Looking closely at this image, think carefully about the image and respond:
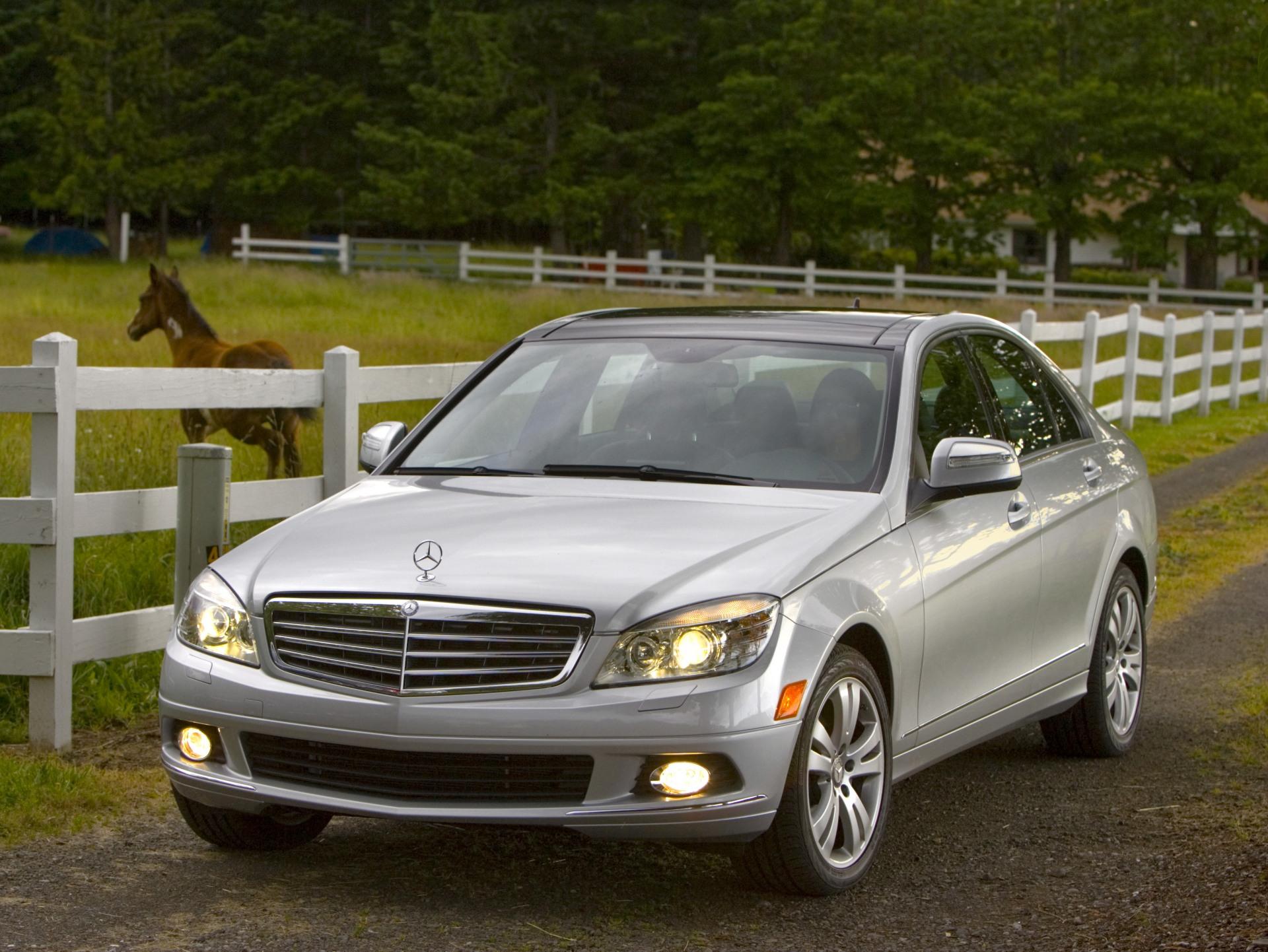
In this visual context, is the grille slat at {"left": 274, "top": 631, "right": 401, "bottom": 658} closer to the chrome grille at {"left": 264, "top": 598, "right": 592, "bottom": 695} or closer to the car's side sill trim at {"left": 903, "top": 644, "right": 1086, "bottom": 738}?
the chrome grille at {"left": 264, "top": 598, "right": 592, "bottom": 695}

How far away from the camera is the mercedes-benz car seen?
15.2 ft

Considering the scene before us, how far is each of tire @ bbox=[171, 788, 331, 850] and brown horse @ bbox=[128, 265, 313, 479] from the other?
229 inches

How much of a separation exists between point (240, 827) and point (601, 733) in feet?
4.60

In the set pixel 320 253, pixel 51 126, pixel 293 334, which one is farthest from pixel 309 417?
pixel 51 126

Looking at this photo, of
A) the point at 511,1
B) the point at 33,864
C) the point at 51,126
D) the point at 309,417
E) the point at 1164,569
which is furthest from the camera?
the point at 51,126

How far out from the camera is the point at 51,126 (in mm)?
63969

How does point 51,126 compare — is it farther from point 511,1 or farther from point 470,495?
point 470,495

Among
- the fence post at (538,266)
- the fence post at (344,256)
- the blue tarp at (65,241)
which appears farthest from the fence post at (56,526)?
the blue tarp at (65,241)

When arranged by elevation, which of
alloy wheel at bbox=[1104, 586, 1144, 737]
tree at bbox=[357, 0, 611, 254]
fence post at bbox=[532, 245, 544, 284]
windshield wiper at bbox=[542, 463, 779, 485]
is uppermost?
tree at bbox=[357, 0, 611, 254]

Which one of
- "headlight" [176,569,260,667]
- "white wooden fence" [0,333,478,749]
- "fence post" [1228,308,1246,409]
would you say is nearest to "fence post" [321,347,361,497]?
"white wooden fence" [0,333,478,749]

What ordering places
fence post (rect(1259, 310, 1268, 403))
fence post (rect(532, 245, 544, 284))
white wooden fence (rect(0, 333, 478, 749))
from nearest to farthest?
white wooden fence (rect(0, 333, 478, 749)) < fence post (rect(1259, 310, 1268, 403)) < fence post (rect(532, 245, 544, 284))

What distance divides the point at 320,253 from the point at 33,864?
54107 mm

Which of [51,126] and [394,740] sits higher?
[51,126]

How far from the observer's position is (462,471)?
594 cm
